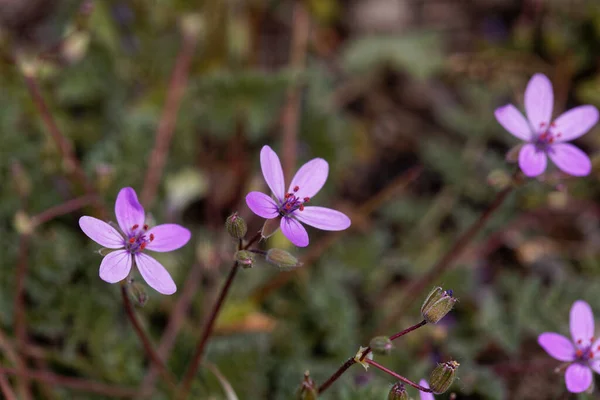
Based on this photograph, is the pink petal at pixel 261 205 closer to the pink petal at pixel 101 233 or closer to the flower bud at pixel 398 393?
the pink petal at pixel 101 233

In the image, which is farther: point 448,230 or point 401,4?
point 401,4

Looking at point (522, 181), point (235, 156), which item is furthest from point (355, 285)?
point (522, 181)

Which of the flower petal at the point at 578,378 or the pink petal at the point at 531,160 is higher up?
the pink petal at the point at 531,160

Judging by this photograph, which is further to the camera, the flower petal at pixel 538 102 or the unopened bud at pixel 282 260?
the flower petal at pixel 538 102

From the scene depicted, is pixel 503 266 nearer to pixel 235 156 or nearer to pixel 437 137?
pixel 437 137

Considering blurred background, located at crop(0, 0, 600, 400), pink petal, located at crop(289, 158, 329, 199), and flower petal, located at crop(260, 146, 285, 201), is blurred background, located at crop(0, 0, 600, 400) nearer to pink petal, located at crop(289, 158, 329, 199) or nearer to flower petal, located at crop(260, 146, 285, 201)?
pink petal, located at crop(289, 158, 329, 199)

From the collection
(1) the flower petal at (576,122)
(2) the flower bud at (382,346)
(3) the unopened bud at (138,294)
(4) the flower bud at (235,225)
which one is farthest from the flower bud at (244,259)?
(1) the flower petal at (576,122)

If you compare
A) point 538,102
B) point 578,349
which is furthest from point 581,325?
point 538,102
